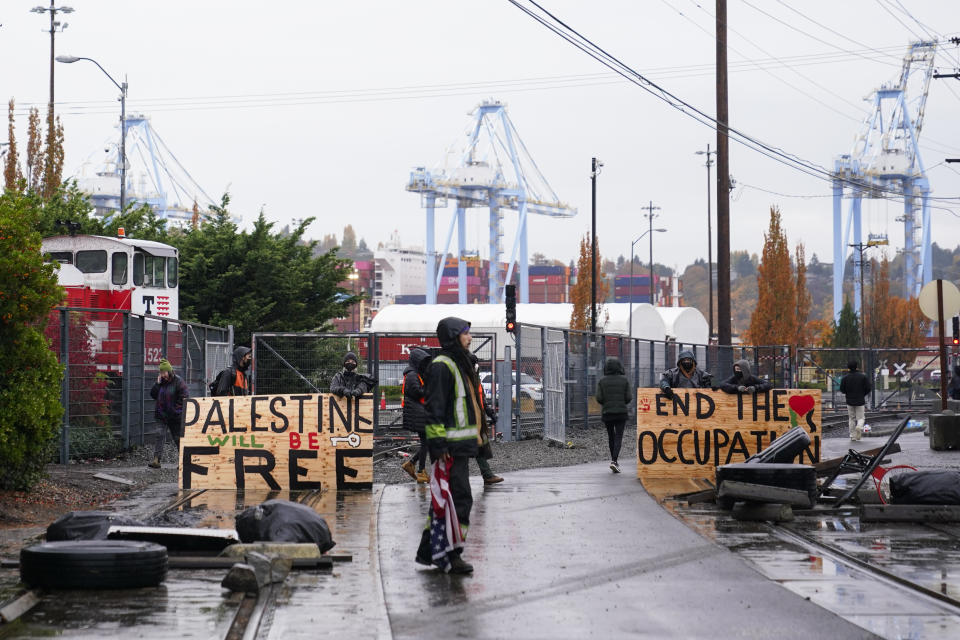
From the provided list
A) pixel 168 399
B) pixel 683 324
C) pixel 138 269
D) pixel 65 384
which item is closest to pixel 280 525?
pixel 168 399

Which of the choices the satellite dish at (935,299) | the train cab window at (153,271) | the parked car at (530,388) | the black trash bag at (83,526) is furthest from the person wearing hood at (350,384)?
the train cab window at (153,271)

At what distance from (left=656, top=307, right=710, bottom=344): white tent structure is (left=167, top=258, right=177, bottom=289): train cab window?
35029 millimetres

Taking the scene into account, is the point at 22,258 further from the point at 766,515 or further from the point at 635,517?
the point at 766,515

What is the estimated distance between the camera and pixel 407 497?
14.3 metres

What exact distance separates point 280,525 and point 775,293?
170 ft

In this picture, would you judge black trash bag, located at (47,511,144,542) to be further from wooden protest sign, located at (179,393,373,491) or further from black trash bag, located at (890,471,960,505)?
black trash bag, located at (890,471,960,505)

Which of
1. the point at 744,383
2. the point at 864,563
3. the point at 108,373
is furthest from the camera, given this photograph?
the point at 108,373

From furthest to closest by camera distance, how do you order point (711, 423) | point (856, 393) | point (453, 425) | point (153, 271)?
point (153, 271)
point (856, 393)
point (711, 423)
point (453, 425)

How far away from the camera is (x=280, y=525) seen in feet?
31.6

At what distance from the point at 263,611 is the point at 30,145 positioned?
38808 millimetres

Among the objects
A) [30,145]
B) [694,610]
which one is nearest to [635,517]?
[694,610]

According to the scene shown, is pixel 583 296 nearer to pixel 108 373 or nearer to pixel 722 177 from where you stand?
pixel 722 177

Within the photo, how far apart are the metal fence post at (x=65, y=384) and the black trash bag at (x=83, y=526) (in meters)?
8.28

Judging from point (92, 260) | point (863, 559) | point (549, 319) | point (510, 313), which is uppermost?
point (92, 260)
